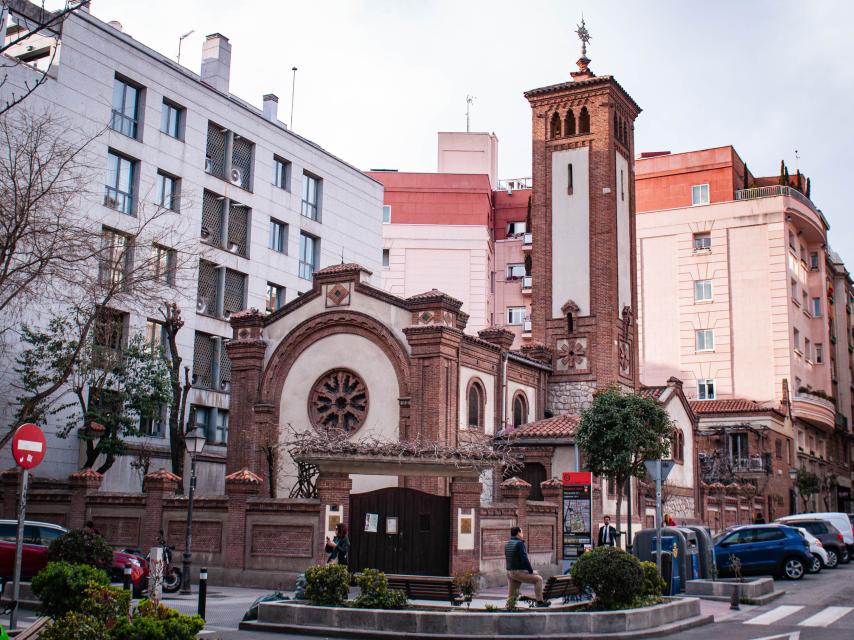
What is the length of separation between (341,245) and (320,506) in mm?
28034

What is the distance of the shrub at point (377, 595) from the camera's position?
50.8ft

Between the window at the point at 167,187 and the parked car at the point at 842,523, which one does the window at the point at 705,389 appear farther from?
the window at the point at 167,187

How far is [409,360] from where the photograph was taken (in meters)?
28.7

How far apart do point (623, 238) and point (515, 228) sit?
98.9 feet

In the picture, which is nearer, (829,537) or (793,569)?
(793,569)

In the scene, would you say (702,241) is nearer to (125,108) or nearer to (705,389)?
(705,389)

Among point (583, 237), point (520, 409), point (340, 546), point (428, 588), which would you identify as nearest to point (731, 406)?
point (583, 237)

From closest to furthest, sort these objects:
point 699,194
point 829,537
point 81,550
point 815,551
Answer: point 81,550 → point 815,551 → point 829,537 → point 699,194

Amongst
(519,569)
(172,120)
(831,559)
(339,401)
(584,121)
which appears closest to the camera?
(519,569)

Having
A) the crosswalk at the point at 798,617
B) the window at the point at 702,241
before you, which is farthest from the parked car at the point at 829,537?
the window at the point at 702,241

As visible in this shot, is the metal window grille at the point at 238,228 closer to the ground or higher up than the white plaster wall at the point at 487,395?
higher up

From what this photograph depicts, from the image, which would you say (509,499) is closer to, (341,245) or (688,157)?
(341,245)

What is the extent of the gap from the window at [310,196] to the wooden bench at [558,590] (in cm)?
3260

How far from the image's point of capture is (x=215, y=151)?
4162 cm
